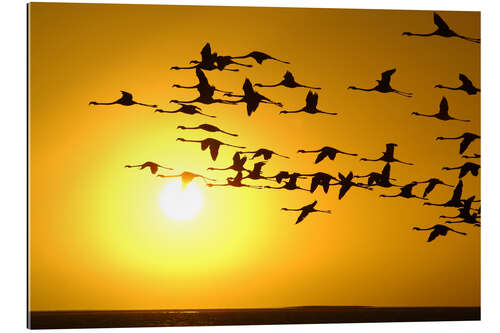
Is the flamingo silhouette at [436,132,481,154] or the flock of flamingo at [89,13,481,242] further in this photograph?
the flamingo silhouette at [436,132,481,154]

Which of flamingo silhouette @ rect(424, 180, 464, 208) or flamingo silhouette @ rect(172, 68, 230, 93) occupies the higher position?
flamingo silhouette @ rect(172, 68, 230, 93)

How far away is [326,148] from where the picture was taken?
179 inches

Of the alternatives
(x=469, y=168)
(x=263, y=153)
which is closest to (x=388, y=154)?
(x=469, y=168)

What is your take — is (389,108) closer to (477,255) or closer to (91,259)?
(477,255)

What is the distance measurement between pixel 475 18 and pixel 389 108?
761 mm

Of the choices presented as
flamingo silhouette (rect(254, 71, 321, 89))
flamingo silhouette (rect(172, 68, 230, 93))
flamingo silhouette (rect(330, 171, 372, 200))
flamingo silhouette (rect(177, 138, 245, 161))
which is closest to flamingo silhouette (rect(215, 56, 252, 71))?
flamingo silhouette (rect(172, 68, 230, 93))

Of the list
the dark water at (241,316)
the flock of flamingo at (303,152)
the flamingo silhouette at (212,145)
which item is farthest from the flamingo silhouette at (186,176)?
the dark water at (241,316)

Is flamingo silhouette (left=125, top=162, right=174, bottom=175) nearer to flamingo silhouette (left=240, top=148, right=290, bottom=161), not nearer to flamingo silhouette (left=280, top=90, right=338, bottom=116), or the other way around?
flamingo silhouette (left=240, top=148, right=290, bottom=161)

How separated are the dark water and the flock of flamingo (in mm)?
471

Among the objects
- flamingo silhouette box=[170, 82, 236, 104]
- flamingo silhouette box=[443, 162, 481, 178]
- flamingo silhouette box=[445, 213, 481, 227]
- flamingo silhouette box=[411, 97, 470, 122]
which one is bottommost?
flamingo silhouette box=[445, 213, 481, 227]

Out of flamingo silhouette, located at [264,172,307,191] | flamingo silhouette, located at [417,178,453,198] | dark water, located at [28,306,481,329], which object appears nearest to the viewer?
dark water, located at [28,306,481,329]

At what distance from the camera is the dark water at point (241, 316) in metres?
4.42

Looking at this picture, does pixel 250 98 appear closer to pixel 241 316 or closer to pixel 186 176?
pixel 186 176

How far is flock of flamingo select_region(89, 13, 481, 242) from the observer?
4477 mm
